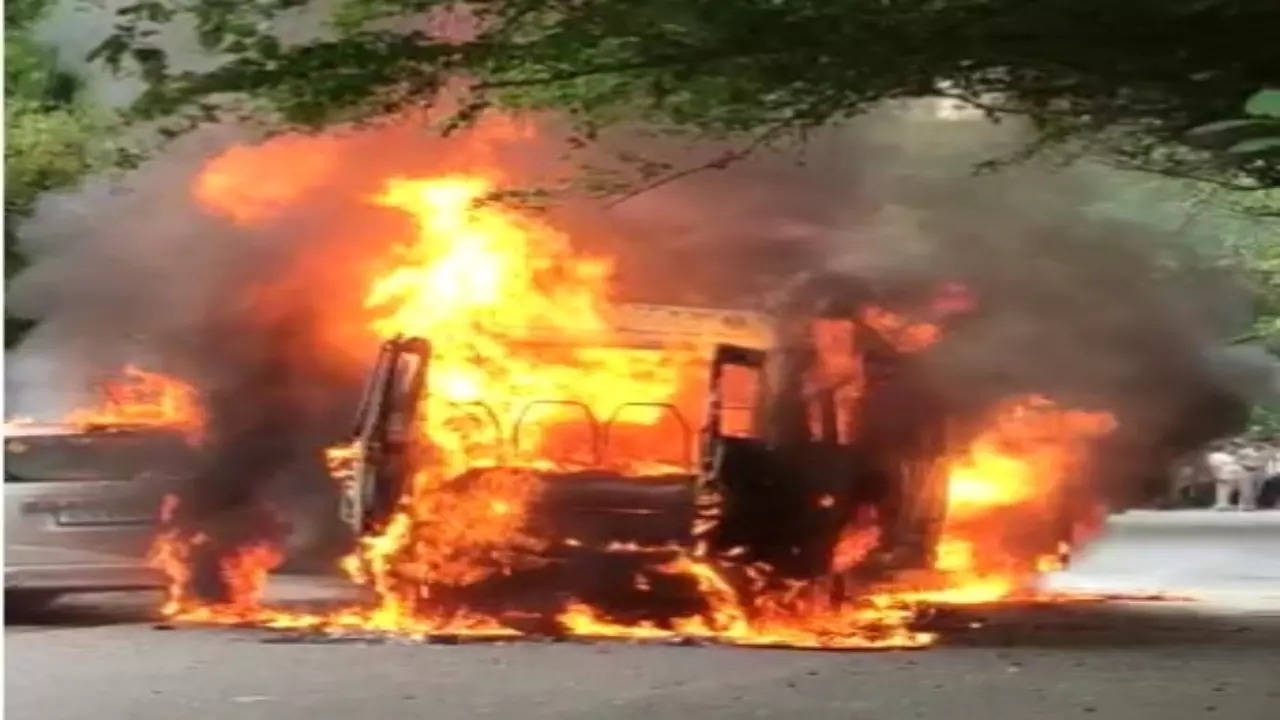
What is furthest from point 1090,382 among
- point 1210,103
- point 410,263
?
point 410,263

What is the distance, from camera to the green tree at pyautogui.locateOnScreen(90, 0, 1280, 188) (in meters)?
2.37

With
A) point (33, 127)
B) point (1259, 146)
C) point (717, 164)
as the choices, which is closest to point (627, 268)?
point (717, 164)

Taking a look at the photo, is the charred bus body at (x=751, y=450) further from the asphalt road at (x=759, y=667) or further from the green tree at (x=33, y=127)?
the green tree at (x=33, y=127)

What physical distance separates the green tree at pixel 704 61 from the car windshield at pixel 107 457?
0.48m

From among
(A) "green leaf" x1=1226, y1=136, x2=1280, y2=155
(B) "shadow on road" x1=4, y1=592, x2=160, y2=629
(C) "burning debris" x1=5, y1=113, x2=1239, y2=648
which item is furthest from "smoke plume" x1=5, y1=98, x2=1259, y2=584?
(A) "green leaf" x1=1226, y1=136, x2=1280, y2=155

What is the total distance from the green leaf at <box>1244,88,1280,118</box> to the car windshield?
5.12 ft

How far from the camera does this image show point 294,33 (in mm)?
2410

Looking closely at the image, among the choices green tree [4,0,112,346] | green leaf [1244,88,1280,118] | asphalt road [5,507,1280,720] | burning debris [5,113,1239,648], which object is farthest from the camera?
burning debris [5,113,1239,648]

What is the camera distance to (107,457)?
249 cm

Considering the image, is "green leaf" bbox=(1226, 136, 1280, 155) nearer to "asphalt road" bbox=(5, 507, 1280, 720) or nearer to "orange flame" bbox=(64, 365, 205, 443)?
"asphalt road" bbox=(5, 507, 1280, 720)

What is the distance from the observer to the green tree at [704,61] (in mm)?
2371

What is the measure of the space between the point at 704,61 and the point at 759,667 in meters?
0.89

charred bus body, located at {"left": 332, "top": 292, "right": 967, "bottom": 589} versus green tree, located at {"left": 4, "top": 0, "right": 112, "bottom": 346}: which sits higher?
green tree, located at {"left": 4, "top": 0, "right": 112, "bottom": 346}

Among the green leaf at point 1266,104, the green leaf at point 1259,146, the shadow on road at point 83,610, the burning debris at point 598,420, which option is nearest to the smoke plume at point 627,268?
the burning debris at point 598,420
